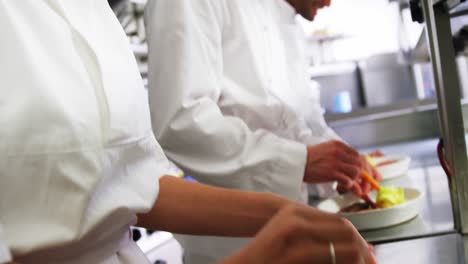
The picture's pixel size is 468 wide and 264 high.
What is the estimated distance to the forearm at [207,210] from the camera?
2.25ft

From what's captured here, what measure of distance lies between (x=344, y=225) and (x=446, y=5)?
25.4 inches

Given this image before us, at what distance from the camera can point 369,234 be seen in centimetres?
107

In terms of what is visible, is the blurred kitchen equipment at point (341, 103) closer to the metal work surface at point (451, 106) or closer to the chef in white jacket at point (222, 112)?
the chef in white jacket at point (222, 112)

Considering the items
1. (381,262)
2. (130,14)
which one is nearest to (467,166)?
(381,262)

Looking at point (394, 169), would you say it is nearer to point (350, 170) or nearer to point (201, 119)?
point (350, 170)

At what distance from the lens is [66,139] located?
56 centimetres

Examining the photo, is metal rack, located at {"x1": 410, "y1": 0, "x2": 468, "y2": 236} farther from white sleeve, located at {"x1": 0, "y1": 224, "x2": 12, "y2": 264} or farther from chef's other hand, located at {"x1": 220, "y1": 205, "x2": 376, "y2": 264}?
white sleeve, located at {"x1": 0, "y1": 224, "x2": 12, "y2": 264}

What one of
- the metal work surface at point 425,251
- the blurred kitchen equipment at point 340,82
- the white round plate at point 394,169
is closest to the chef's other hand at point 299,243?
the metal work surface at point 425,251

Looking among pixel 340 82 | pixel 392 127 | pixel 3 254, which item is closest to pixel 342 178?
pixel 3 254

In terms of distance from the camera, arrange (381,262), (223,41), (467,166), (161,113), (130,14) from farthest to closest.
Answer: (130,14), (223,41), (161,113), (467,166), (381,262)

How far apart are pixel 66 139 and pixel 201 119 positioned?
565 millimetres

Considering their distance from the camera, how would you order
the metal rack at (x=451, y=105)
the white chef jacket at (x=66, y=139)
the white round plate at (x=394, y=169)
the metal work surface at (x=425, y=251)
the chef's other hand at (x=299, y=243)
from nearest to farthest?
1. the chef's other hand at (x=299, y=243)
2. the white chef jacket at (x=66, y=139)
3. the metal work surface at (x=425, y=251)
4. the metal rack at (x=451, y=105)
5. the white round plate at (x=394, y=169)

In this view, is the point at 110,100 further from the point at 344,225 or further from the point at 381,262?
the point at 381,262

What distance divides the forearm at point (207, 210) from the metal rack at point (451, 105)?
0.49 m
